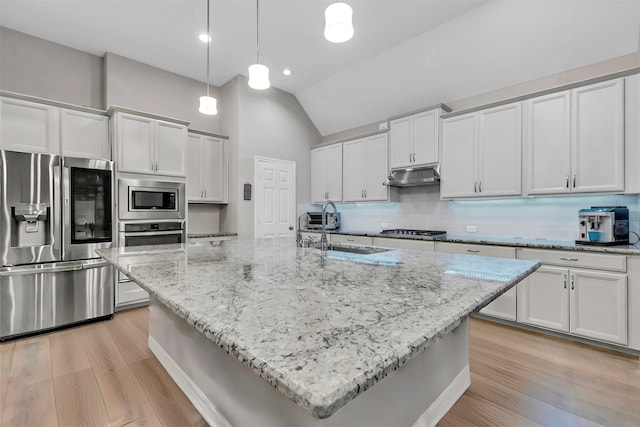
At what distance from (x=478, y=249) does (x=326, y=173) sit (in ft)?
9.79

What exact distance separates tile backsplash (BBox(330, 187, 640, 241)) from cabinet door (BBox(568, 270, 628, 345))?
67 centimetres

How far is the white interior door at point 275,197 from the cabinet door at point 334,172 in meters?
0.64

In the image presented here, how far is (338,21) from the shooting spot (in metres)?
1.77

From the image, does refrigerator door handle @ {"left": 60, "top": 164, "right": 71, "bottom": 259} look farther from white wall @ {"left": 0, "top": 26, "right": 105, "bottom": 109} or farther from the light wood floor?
white wall @ {"left": 0, "top": 26, "right": 105, "bottom": 109}

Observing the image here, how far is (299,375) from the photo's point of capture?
52 centimetres

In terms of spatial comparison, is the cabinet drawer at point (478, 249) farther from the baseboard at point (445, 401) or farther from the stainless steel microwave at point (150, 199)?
the stainless steel microwave at point (150, 199)

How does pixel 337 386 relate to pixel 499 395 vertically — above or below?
above

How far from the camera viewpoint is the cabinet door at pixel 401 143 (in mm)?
4199

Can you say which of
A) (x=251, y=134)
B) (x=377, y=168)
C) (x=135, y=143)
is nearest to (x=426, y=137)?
(x=377, y=168)

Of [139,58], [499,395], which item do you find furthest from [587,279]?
[139,58]

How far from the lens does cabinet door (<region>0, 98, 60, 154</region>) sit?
3008mm

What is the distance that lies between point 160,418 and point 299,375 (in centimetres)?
177

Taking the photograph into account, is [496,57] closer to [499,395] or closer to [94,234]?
[499,395]

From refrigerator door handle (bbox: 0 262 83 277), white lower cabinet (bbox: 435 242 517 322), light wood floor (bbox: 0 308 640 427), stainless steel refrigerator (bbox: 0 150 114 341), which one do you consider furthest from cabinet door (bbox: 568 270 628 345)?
refrigerator door handle (bbox: 0 262 83 277)
